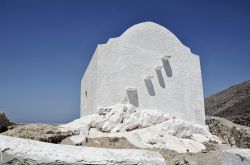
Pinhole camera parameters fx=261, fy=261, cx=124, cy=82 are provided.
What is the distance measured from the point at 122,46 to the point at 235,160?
11.7 meters

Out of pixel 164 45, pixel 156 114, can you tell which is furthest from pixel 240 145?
pixel 164 45

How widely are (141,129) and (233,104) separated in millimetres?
13789

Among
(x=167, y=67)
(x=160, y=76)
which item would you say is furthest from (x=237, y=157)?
(x=167, y=67)

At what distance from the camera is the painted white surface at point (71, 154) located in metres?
1.93

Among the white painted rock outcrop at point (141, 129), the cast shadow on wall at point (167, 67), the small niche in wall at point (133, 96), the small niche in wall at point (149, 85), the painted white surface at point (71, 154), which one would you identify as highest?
the cast shadow on wall at point (167, 67)

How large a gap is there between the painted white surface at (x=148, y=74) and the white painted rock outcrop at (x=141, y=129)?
1123 mm

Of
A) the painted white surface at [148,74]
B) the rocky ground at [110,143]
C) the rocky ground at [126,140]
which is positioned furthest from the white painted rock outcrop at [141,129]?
the painted white surface at [148,74]

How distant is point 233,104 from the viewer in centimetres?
2225

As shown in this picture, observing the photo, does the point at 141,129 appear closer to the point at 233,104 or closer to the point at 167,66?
the point at 167,66

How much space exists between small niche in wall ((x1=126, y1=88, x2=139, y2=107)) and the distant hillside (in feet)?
33.5

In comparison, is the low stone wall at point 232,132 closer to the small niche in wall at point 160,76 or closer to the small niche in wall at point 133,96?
the small niche in wall at point 160,76

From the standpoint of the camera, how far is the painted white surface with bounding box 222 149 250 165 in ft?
8.07

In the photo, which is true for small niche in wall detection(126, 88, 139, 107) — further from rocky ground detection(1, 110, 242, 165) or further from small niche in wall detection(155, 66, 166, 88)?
rocky ground detection(1, 110, 242, 165)

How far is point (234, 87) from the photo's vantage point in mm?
26312
